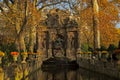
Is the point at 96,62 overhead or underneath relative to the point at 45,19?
underneath

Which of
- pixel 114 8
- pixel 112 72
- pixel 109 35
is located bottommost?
pixel 112 72

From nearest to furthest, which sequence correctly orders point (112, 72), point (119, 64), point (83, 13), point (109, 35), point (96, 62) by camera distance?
point (119, 64)
point (112, 72)
point (96, 62)
point (83, 13)
point (109, 35)

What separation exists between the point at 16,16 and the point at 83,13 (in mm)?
20529

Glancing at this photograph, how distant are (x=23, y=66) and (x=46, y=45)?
29.2m

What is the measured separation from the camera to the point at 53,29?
5747 centimetres

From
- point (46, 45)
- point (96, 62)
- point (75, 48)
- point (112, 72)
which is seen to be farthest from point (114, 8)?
point (112, 72)

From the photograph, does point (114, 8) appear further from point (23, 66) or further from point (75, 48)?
point (23, 66)

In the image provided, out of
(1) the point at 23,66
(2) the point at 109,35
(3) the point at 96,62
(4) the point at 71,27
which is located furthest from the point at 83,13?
(1) the point at 23,66

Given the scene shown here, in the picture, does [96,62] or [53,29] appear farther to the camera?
[53,29]

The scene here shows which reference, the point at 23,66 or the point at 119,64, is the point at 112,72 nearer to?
the point at 119,64

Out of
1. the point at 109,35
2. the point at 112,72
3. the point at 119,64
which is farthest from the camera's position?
the point at 109,35

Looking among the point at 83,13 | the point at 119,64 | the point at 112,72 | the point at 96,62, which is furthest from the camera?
the point at 83,13

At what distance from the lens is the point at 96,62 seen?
35.4 m

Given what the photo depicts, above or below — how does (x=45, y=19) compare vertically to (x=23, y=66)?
above
